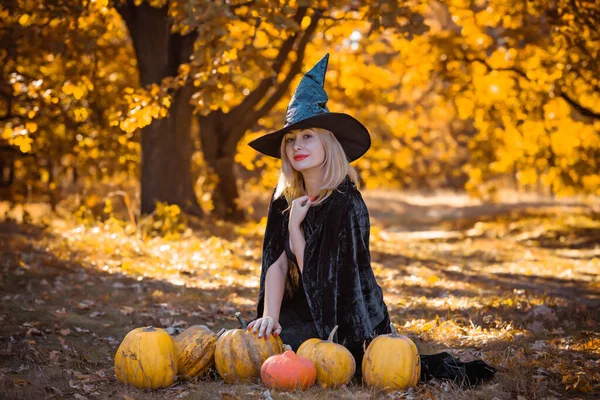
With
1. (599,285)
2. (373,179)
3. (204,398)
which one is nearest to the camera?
(204,398)

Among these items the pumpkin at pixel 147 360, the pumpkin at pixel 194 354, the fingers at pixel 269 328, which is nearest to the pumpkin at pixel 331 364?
the fingers at pixel 269 328

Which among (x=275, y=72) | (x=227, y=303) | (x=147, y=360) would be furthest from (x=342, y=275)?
(x=275, y=72)

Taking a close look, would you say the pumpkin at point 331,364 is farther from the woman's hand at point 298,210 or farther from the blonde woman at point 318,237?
the woman's hand at point 298,210

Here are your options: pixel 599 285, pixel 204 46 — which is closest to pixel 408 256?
pixel 599 285

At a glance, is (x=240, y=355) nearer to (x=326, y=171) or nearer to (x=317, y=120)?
(x=326, y=171)

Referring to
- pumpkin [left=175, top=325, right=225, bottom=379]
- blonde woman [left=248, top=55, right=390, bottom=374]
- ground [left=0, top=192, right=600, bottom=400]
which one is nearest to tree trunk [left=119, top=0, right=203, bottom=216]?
ground [left=0, top=192, right=600, bottom=400]

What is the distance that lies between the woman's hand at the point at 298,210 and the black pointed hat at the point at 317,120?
1.64 ft

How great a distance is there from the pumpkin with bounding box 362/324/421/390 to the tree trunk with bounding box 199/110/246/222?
10.6 metres

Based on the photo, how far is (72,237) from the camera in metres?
9.81

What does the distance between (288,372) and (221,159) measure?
1097cm

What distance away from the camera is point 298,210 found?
473 centimetres

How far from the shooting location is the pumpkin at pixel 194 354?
14.2ft

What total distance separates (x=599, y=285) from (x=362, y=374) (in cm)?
586

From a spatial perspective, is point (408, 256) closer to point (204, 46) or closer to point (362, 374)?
point (204, 46)
